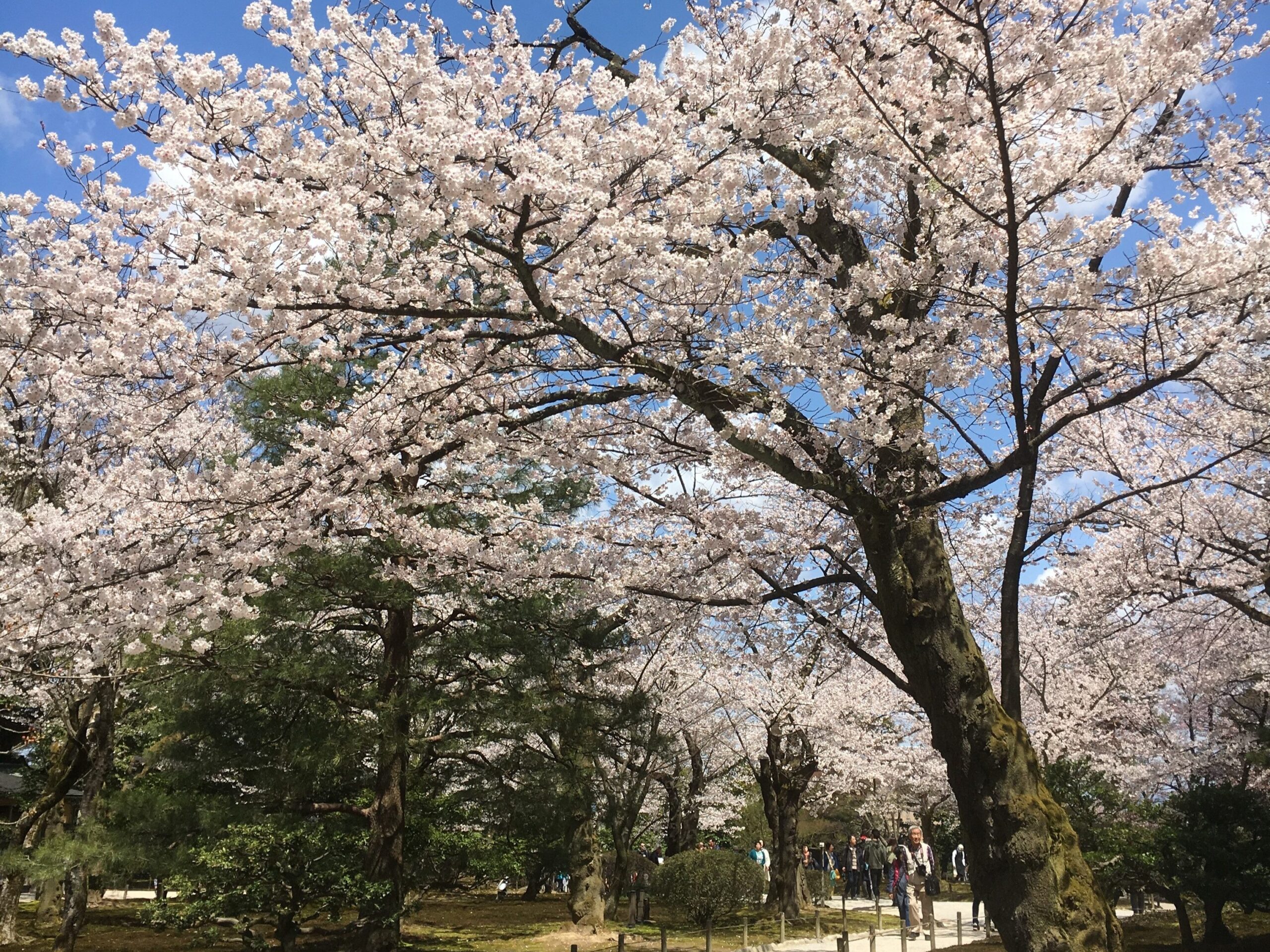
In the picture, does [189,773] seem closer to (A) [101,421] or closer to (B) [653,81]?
(A) [101,421]

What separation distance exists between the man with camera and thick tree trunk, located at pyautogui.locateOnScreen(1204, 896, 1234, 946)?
3.43 metres

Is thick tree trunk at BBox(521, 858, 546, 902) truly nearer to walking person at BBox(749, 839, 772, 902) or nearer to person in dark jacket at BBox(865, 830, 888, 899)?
walking person at BBox(749, 839, 772, 902)

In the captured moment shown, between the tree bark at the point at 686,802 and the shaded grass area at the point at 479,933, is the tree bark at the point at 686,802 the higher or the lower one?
the higher one

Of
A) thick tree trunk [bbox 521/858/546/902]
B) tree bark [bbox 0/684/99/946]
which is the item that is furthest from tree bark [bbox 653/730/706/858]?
tree bark [bbox 0/684/99/946]

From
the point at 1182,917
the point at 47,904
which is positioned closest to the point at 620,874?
the point at 1182,917

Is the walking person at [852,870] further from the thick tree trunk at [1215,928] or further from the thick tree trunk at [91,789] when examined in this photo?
the thick tree trunk at [91,789]

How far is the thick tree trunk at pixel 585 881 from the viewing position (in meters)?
13.1

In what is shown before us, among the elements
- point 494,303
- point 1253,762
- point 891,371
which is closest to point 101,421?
point 494,303

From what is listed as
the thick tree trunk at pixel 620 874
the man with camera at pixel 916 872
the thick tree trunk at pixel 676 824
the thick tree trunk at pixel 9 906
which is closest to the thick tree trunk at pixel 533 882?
the thick tree trunk at pixel 620 874

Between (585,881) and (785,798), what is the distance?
4.22 m

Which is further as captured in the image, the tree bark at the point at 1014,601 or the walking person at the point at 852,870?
the walking person at the point at 852,870

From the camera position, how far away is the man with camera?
42.8ft

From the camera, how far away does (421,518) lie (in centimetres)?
801

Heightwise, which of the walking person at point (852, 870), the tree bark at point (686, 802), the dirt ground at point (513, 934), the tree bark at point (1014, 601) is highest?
the tree bark at point (1014, 601)
